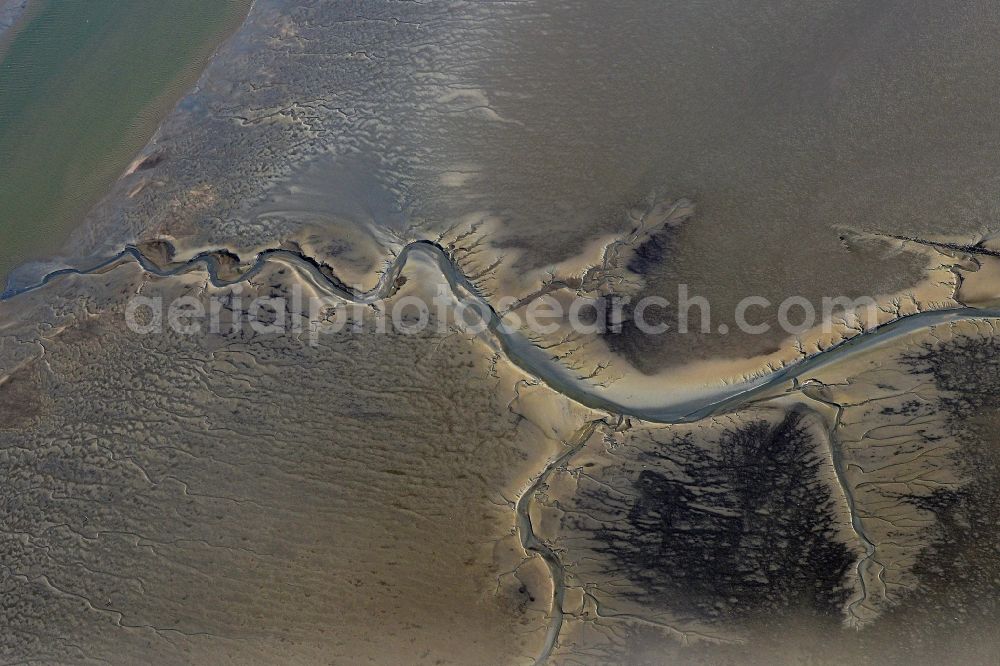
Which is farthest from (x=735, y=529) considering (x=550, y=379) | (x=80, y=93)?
(x=80, y=93)

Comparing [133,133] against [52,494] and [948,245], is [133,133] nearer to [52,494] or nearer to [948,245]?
[52,494]

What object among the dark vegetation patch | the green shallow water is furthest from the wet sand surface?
the green shallow water

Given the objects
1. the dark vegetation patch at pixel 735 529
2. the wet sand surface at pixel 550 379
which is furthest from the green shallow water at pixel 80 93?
the dark vegetation patch at pixel 735 529

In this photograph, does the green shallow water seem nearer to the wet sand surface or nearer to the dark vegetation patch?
the wet sand surface

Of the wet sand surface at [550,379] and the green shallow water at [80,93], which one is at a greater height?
the green shallow water at [80,93]

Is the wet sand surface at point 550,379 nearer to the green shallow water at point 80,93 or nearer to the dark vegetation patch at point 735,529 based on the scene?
the dark vegetation patch at point 735,529

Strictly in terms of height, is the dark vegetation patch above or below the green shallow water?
below

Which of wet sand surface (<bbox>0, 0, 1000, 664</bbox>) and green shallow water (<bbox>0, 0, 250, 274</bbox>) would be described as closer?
wet sand surface (<bbox>0, 0, 1000, 664</bbox>)
